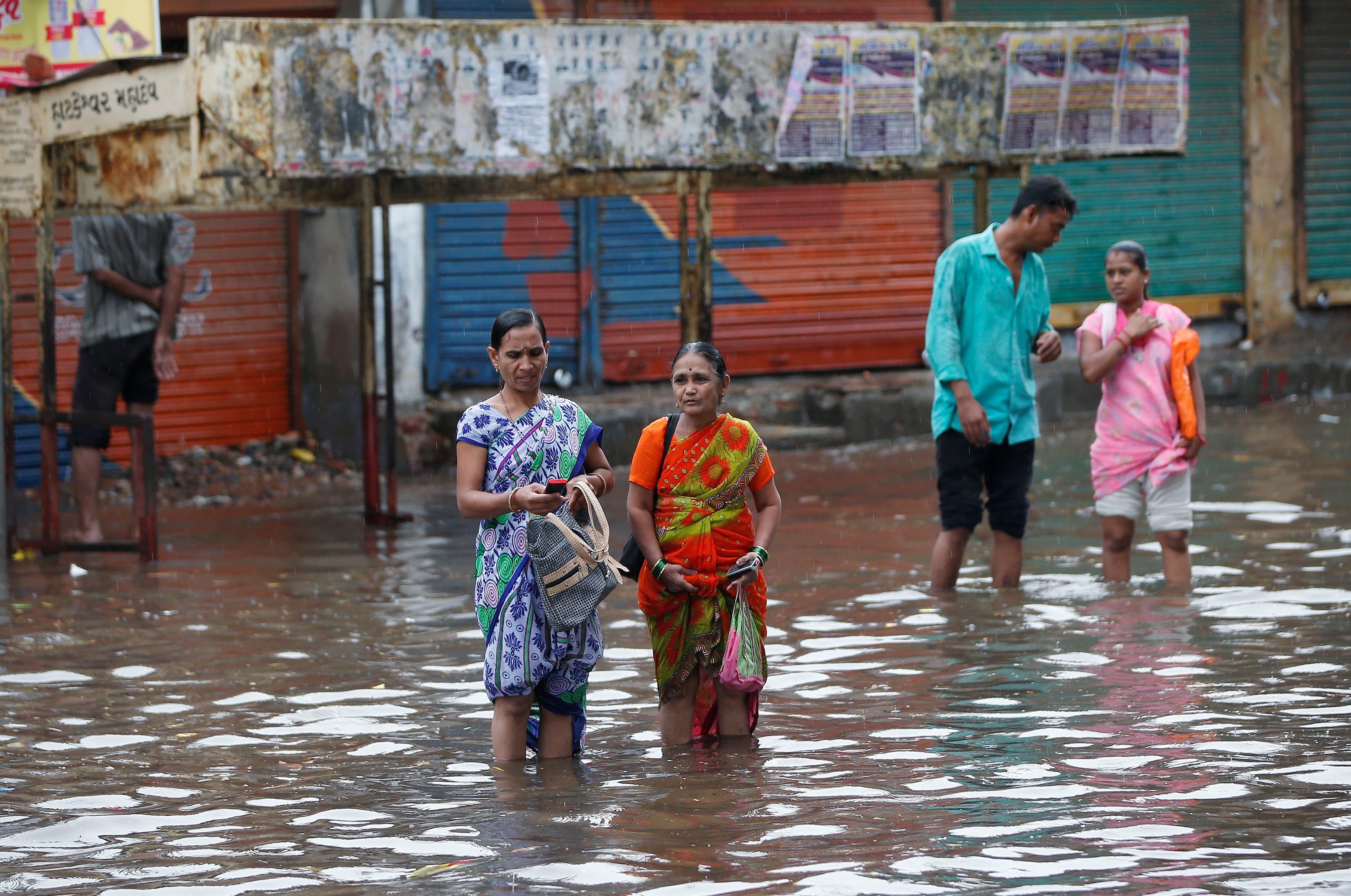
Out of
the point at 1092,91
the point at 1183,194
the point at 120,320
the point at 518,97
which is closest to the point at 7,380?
the point at 120,320

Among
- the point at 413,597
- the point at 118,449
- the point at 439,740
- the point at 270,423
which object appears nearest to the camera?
the point at 439,740

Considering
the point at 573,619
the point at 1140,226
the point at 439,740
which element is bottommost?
the point at 439,740

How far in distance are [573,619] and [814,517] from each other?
530 centimetres

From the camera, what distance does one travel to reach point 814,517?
33.1 ft

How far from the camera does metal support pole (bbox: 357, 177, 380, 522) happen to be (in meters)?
9.79

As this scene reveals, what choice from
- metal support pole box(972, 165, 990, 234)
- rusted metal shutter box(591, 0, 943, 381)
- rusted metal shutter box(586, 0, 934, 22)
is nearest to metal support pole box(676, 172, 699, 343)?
metal support pole box(972, 165, 990, 234)

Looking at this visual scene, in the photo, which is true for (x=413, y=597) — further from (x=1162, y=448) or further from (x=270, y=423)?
(x=270, y=423)

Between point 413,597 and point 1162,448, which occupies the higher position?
point 1162,448

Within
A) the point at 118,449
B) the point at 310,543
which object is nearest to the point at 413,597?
the point at 310,543

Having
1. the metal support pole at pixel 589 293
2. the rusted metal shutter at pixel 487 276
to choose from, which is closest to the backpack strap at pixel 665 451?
the rusted metal shutter at pixel 487 276

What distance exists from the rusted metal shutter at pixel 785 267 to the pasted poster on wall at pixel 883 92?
4.14 meters

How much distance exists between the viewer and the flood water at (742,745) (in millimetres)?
4066

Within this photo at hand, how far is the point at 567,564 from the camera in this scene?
4.89m

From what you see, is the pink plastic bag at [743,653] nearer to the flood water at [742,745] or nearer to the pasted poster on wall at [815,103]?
the flood water at [742,745]
